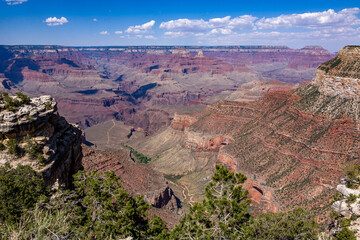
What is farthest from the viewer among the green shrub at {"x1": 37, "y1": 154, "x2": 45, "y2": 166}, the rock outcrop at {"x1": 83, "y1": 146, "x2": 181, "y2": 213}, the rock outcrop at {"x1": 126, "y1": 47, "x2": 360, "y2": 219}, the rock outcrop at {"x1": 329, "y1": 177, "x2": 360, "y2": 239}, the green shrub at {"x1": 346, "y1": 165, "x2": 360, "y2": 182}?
the rock outcrop at {"x1": 83, "y1": 146, "x2": 181, "y2": 213}

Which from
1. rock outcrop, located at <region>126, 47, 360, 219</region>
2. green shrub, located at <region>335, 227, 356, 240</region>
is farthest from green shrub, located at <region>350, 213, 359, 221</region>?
rock outcrop, located at <region>126, 47, 360, 219</region>

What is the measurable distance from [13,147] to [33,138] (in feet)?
7.04

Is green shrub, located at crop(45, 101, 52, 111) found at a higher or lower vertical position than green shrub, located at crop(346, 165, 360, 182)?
higher

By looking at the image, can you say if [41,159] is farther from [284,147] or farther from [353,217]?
[284,147]

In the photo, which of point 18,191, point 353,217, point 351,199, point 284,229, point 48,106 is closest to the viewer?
point 18,191

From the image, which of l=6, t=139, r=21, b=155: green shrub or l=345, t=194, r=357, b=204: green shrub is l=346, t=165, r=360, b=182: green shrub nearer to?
l=345, t=194, r=357, b=204: green shrub

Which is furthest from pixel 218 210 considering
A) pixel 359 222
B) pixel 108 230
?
pixel 359 222

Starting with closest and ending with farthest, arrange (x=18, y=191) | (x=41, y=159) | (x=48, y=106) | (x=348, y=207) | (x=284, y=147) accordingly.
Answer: (x=18, y=191)
(x=41, y=159)
(x=48, y=106)
(x=348, y=207)
(x=284, y=147)

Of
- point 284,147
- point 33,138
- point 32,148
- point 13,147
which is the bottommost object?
point 284,147

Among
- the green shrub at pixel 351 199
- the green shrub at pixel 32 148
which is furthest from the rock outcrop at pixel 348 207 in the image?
the green shrub at pixel 32 148

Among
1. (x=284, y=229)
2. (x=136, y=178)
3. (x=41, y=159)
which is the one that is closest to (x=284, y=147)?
(x=136, y=178)

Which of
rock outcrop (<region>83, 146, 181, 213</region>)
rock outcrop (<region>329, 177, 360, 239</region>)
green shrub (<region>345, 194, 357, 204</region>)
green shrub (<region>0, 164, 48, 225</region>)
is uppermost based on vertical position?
green shrub (<region>0, 164, 48, 225</region>)

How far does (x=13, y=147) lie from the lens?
2598 centimetres

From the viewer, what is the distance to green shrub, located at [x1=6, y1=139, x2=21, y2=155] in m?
26.0
